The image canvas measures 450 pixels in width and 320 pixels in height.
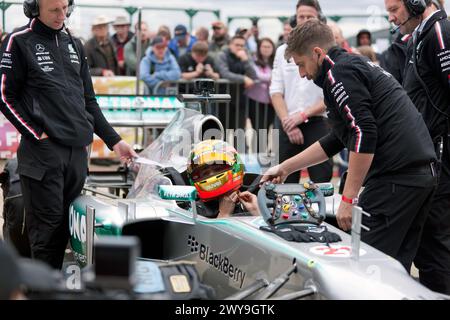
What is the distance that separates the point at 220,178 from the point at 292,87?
2.51m

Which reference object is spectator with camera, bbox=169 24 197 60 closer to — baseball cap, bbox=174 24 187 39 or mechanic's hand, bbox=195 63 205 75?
baseball cap, bbox=174 24 187 39

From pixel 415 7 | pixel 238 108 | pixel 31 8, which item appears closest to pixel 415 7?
pixel 415 7

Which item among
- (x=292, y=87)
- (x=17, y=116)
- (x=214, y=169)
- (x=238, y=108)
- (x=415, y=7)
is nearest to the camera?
(x=214, y=169)

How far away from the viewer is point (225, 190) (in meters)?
4.68

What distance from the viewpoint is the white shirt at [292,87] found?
6.91m

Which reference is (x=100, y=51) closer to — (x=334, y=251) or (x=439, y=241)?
(x=439, y=241)

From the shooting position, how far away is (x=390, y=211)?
4.34 meters

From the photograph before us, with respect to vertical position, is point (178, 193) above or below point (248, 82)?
below

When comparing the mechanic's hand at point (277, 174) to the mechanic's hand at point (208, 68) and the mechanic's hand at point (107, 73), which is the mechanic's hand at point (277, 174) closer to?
the mechanic's hand at point (208, 68)

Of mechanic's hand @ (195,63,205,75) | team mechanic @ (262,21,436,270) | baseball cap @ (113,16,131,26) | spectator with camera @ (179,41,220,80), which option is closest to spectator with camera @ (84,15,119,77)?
baseball cap @ (113,16,131,26)

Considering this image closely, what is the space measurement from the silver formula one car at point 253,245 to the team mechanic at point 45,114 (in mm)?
168

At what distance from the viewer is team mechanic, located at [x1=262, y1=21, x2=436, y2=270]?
420 centimetres

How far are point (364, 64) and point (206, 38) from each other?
8633 mm
